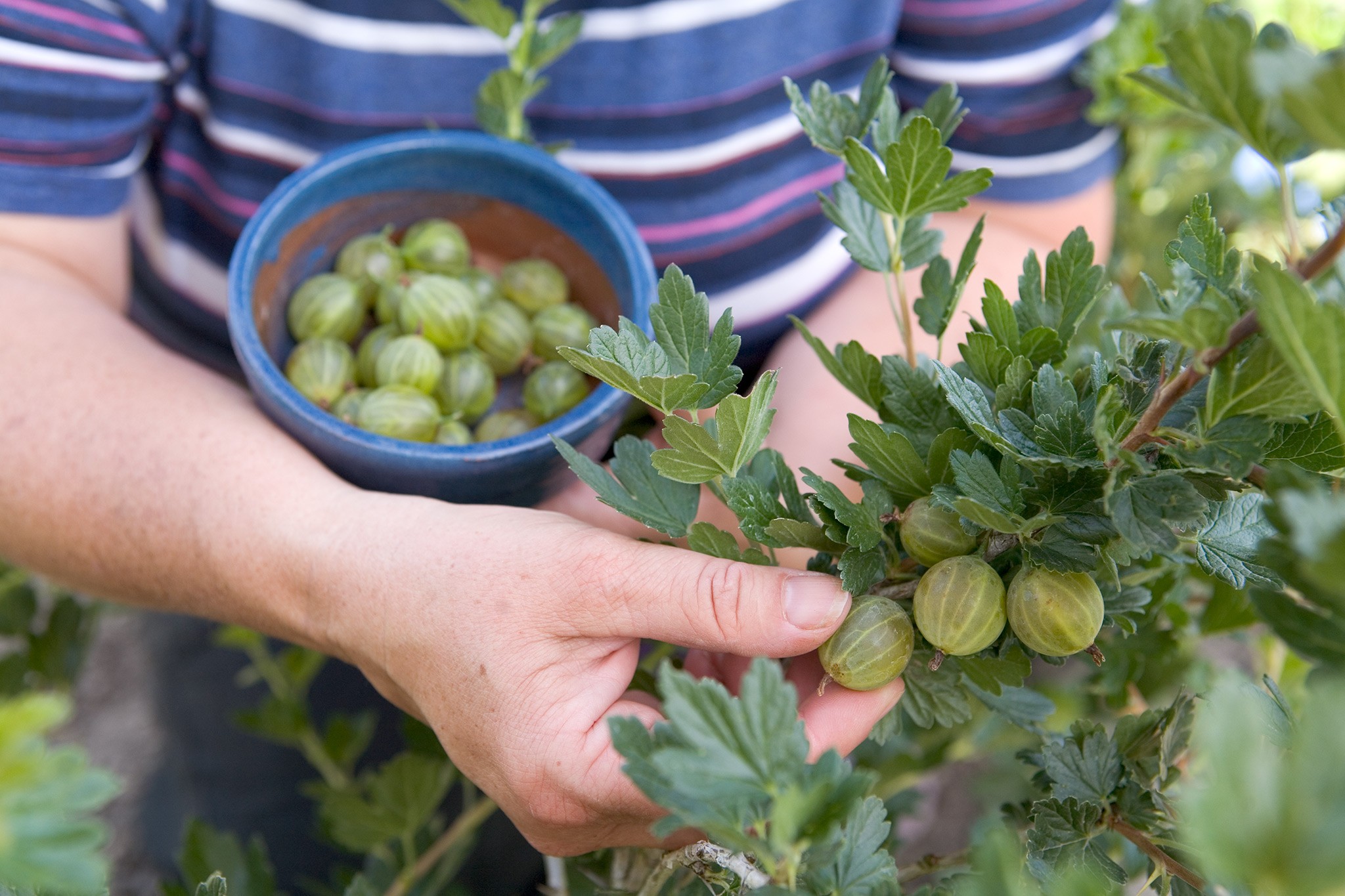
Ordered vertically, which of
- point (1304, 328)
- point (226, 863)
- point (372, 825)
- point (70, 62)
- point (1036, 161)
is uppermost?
point (1304, 328)

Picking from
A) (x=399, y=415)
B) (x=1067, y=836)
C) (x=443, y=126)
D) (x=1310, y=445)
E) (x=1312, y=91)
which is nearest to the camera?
(x=1312, y=91)

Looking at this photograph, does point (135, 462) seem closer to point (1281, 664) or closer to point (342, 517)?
point (342, 517)

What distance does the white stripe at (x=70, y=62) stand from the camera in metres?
0.69

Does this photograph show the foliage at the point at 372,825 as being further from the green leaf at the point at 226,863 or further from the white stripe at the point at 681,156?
the white stripe at the point at 681,156

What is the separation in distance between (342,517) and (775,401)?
0.39 meters

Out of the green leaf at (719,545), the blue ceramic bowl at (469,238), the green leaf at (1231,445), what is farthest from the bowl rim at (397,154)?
the green leaf at (1231,445)

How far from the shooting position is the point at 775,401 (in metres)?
0.82

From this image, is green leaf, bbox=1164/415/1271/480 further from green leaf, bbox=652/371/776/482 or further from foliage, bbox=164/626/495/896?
foliage, bbox=164/626/495/896

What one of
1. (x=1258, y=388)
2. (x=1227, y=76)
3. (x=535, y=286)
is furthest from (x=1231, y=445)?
(x=535, y=286)

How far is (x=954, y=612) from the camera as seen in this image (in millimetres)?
401

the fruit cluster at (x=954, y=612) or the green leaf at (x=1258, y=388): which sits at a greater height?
the green leaf at (x=1258, y=388)

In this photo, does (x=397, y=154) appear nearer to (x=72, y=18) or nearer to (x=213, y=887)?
(x=72, y=18)

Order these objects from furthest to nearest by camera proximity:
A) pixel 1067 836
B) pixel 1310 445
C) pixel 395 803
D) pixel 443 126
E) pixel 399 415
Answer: pixel 443 126, pixel 395 803, pixel 399 415, pixel 1067 836, pixel 1310 445

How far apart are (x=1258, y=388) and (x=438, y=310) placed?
0.49 m
